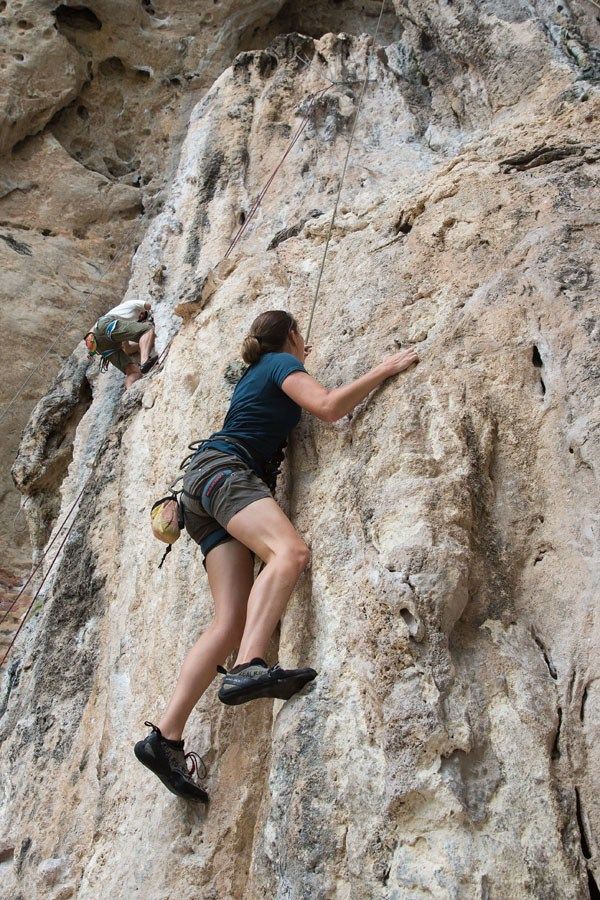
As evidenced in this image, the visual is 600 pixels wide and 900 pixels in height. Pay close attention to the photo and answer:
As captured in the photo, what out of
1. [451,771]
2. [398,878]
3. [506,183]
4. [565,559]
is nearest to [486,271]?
[506,183]

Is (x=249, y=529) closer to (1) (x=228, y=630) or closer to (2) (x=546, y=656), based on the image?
(1) (x=228, y=630)

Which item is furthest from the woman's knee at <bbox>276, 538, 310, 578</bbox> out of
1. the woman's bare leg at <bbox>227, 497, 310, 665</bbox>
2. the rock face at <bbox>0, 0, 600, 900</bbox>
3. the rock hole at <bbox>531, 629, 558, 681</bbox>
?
the rock hole at <bbox>531, 629, 558, 681</bbox>

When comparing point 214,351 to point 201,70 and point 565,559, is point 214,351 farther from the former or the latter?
point 201,70

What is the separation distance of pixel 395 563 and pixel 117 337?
13.3 feet

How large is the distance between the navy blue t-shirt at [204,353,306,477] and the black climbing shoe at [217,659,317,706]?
104 centimetres

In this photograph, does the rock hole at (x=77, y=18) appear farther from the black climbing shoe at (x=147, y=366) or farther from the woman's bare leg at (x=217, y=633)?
the woman's bare leg at (x=217, y=633)

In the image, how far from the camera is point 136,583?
507 cm

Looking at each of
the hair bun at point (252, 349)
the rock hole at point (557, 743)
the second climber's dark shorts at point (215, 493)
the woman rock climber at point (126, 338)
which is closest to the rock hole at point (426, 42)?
the woman rock climber at point (126, 338)

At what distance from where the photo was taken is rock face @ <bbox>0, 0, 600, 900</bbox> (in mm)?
3088

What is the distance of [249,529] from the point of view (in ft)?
12.5

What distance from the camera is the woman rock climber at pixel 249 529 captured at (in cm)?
360

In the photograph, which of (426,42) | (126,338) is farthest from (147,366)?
(426,42)

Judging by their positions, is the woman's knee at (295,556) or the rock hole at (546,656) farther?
the woman's knee at (295,556)

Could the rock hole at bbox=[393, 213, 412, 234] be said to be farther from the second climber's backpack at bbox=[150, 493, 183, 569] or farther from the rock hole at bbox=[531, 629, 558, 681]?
the rock hole at bbox=[531, 629, 558, 681]
